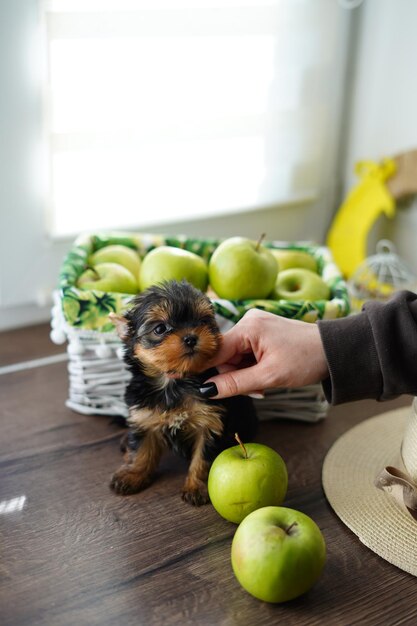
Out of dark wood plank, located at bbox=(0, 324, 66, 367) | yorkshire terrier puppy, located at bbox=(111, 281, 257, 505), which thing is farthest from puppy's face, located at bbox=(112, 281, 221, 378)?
dark wood plank, located at bbox=(0, 324, 66, 367)

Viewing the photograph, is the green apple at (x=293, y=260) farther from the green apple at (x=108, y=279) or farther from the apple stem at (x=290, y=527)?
the apple stem at (x=290, y=527)

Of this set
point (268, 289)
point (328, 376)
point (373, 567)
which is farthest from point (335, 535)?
point (268, 289)

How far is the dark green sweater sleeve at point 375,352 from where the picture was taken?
35.7 inches

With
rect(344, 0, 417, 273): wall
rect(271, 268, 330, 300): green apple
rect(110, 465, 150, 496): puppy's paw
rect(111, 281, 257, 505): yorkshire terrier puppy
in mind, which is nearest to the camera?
rect(111, 281, 257, 505): yorkshire terrier puppy

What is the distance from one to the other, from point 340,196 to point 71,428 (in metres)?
1.04

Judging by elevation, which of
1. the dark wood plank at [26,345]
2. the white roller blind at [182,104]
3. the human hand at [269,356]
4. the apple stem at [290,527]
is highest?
the white roller blind at [182,104]

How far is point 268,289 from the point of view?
1102 millimetres

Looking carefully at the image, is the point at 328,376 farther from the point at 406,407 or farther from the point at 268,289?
the point at 406,407

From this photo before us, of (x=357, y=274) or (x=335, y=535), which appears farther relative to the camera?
(x=357, y=274)

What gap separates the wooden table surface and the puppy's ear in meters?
0.22

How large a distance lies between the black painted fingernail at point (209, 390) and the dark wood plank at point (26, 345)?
0.52m

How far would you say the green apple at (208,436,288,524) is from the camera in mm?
889

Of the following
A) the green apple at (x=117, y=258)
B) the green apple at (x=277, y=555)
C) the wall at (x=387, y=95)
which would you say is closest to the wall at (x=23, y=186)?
the green apple at (x=117, y=258)

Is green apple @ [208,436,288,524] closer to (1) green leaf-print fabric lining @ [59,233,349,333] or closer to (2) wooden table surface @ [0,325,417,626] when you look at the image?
(2) wooden table surface @ [0,325,417,626]
